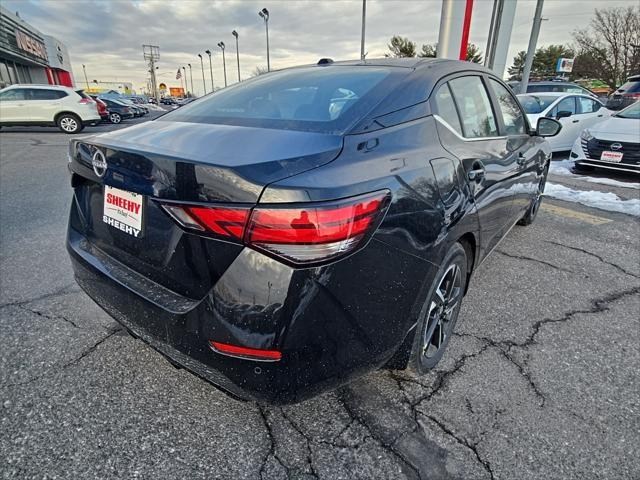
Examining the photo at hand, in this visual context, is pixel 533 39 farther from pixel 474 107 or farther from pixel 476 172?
pixel 476 172

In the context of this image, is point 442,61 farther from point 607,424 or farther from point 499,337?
point 607,424

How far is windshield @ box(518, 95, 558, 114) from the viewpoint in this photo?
9250mm

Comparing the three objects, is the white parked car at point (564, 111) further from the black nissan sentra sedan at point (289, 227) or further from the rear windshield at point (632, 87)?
the black nissan sentra sedan at point (289, 227)

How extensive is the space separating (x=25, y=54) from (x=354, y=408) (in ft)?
134

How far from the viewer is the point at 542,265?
3641mm

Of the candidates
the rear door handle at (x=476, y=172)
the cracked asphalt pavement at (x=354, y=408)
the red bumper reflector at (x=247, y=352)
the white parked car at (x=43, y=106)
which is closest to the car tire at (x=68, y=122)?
the white parked car at (x=43, y=106)

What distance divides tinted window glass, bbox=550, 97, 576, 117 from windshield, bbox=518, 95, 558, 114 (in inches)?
8.1

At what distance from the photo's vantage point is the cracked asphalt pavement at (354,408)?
1645 millimetres

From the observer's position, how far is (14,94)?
14.2 meters

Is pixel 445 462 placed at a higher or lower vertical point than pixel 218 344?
lower

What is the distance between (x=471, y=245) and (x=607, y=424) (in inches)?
42.8

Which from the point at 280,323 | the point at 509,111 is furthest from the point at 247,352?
the point at 509,111

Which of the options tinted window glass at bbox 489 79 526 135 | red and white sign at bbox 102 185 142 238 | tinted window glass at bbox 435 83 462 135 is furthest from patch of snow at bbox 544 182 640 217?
red and white sign at bbox 102 185 142 238

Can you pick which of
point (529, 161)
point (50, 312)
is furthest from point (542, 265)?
point (50, 312)
